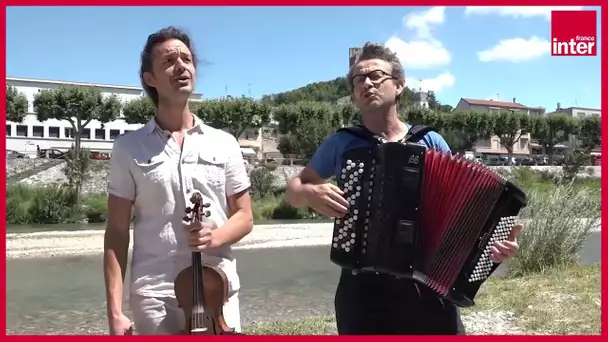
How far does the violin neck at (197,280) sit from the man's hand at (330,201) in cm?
64

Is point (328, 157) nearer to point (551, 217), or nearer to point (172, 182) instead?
point (172, 182)

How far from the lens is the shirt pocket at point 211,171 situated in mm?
2424

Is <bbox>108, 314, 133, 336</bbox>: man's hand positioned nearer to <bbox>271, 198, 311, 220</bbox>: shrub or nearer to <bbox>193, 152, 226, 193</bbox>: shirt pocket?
<bbox>193, 152, 226, 193</bbox>: shirt pocket

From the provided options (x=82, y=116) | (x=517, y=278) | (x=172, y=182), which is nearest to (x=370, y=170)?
(x=172, y=182)

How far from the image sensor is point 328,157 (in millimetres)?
2941

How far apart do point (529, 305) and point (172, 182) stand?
6.32 m

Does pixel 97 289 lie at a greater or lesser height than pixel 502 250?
lesser

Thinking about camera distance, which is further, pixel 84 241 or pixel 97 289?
pixel 84 241

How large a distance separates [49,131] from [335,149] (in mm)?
61489

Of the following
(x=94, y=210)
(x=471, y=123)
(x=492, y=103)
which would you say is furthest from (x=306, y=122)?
(x=492, y=103)

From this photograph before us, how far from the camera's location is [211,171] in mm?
2455

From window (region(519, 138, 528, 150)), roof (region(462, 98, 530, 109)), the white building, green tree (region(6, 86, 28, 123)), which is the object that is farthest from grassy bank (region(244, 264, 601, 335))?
roof (region(462, 98, 530, 109))

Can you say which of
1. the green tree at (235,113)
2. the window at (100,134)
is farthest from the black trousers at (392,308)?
the window at (100,134)

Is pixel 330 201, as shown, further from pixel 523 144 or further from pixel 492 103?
pixel 492 103
